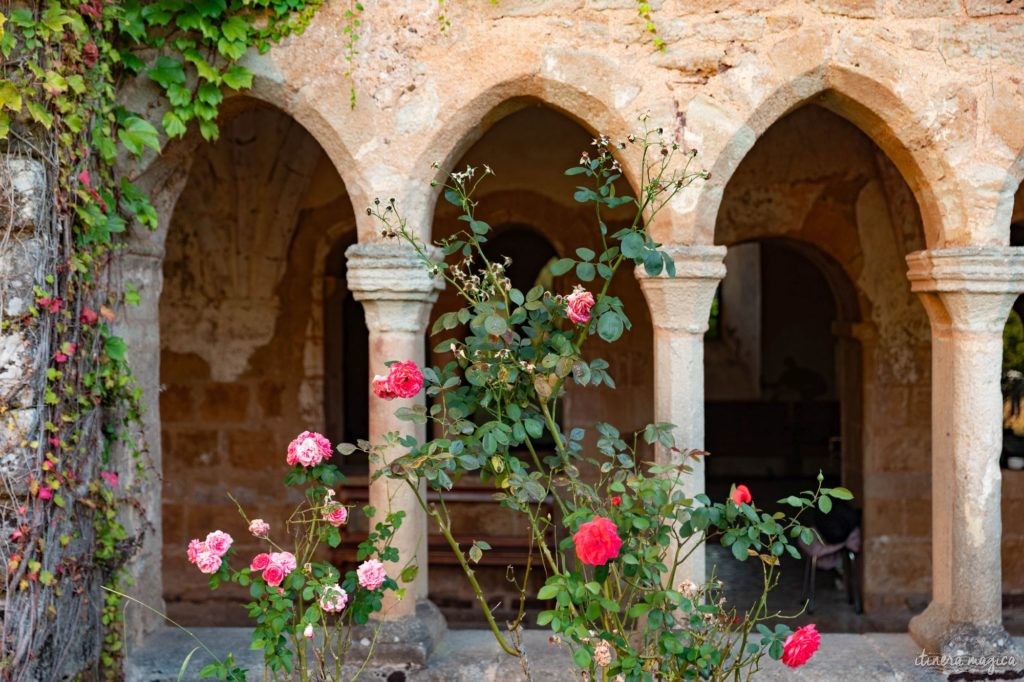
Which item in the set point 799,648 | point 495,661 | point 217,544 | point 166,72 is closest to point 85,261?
point 166,72

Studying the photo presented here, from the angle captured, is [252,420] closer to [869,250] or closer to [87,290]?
[87,290]

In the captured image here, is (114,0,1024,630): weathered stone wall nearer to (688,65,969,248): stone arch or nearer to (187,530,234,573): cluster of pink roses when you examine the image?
(688,65,969,248): stone arch

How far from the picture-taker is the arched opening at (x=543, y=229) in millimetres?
5930

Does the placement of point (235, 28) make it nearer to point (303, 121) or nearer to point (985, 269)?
point (303, 121)

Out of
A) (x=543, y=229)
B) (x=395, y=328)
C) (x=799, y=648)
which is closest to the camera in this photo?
(x=799, y=648)

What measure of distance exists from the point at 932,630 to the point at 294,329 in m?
3.85

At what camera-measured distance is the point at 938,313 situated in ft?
12.2

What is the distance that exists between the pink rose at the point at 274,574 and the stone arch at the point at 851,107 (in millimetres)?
1670

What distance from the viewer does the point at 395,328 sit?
3598 mm

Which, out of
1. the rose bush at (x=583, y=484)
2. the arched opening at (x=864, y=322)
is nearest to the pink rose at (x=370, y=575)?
the rose bush at (x=583, y=484)

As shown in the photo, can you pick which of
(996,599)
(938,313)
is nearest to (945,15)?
(938,313)

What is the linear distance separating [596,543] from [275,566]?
0.95 meters

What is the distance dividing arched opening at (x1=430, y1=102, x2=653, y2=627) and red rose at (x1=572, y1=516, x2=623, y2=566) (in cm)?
344

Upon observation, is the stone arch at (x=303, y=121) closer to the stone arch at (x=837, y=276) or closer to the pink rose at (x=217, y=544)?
the pink rose at (x=217, y=544)
